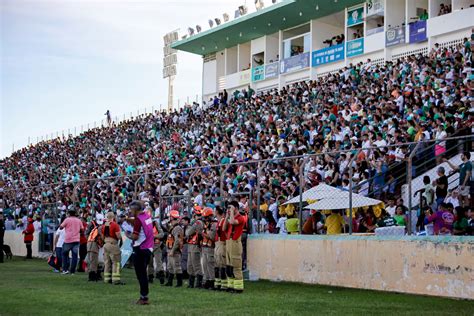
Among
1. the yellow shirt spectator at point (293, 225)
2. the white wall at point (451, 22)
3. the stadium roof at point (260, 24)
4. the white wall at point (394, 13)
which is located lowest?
the yellow shirt spectator at point (293, 225)

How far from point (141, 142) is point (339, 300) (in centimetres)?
3570

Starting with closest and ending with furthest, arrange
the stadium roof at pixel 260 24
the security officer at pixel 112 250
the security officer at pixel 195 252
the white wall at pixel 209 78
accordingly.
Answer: the security officer at pixel 195 252 < the security officer at pixel 112 250 < the stadium roof at pixel 260 24 < the white wall at pixel 209 78

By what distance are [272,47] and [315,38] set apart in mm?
5321

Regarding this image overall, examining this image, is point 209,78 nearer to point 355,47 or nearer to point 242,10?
point 242,10

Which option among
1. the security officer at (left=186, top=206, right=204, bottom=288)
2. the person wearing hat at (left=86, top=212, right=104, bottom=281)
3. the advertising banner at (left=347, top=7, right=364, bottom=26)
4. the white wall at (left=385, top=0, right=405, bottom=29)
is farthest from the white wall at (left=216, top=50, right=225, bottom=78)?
the security officer at (left=186, top=206, right=204, bottom=288)

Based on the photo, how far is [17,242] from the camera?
125ft

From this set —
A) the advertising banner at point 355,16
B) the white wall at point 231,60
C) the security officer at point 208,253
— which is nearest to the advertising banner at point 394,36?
the advertising banner at point 355,16

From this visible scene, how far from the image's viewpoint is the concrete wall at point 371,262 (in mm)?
15968

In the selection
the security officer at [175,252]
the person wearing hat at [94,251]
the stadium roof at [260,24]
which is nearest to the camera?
the security officer at [175,252]

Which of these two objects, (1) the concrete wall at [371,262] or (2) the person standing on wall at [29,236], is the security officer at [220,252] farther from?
(2) the person standing on wall at [29,236]

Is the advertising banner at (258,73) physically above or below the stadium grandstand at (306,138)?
above

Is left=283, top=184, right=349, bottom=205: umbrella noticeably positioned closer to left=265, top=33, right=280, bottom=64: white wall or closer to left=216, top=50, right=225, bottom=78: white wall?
left=265, top=33, right=280, bottom=64: white wall

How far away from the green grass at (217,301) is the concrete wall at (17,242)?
15476 millimetres

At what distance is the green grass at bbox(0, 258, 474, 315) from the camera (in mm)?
13992
